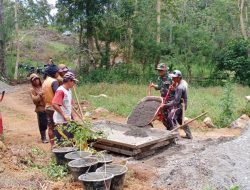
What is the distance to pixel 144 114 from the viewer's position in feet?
29.5

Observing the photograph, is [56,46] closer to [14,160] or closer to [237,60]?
[237,60]

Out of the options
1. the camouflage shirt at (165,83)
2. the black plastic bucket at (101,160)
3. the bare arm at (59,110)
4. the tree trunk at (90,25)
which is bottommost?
the black plastic bucket at (101,160)

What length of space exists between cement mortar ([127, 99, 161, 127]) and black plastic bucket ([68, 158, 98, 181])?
2777 millimetres

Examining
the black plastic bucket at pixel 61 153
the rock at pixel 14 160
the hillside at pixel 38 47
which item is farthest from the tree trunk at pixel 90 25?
the black plastic bucket at pixel 61 153

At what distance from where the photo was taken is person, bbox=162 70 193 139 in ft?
28.0

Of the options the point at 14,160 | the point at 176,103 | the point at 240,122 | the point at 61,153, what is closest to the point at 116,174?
the point at 61,153

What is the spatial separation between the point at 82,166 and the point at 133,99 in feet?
28.3

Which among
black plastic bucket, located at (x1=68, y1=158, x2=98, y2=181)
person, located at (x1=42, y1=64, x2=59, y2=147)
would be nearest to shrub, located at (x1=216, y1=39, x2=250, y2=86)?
person, located at (x1=42, y1=64, x2=59, y2=147)

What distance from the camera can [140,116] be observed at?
355 inches

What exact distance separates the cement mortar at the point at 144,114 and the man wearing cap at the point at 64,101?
233 cm

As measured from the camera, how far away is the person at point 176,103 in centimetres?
854

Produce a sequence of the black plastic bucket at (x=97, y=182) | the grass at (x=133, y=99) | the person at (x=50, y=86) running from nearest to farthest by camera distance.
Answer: the black plastic bucket at (x=97, y=182)
the person at (x=50, y=86)
the grass at (x=133, y=99)

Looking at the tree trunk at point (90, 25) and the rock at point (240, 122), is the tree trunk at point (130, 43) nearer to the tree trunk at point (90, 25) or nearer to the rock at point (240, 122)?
the tree trunk at point (90, 25)

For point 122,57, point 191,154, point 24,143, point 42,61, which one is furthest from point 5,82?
point 191,154
